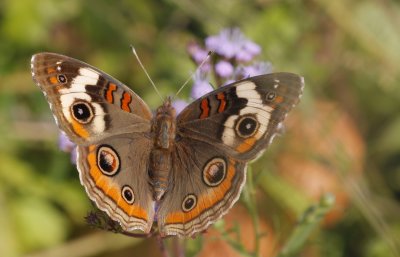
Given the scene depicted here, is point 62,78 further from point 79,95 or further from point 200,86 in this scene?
point 200,86

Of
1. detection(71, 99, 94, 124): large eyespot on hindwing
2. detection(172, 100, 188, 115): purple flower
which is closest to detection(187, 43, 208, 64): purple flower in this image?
detection(172, 100, 188, 115): purple flower

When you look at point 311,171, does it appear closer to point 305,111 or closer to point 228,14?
point 305,111

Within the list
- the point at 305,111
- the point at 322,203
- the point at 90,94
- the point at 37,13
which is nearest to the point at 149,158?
the point at 90,94

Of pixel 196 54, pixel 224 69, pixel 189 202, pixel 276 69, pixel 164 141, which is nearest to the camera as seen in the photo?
pixel 189 202

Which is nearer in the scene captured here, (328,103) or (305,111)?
(305,111)

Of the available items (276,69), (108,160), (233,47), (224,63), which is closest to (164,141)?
(108,160)

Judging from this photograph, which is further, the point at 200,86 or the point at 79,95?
the point at 200,86

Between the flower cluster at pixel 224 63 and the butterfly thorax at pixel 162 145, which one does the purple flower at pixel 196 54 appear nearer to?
the flower cluster at pixel 224 63
